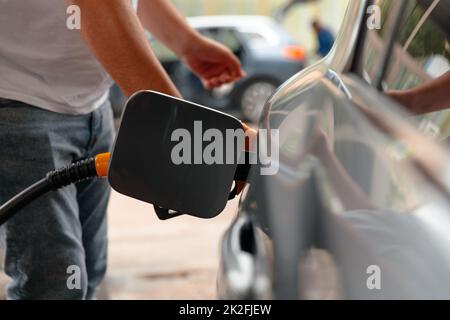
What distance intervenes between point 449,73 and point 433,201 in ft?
0.78

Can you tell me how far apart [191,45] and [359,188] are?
1.01m

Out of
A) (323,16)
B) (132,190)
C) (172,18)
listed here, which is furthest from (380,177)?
(323,16)

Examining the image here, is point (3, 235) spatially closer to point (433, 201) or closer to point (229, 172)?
point (229, 172)

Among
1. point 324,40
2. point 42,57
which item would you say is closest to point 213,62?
point 42,57

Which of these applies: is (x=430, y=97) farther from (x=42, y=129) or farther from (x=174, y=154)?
(x=42, y=129)

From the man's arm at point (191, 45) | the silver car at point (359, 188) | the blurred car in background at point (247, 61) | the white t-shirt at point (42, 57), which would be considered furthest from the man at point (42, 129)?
the blurred car in background at point (247, 61)

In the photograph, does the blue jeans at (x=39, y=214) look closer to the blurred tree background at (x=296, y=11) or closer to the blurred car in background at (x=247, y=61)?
the blurred car in background at (x=247, y=61)

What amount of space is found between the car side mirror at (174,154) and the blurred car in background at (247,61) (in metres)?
8.54

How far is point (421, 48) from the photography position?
1018 mm

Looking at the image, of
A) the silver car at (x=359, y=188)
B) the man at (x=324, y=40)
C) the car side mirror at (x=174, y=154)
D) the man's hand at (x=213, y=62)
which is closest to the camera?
the silver car at (x=359, y=188)

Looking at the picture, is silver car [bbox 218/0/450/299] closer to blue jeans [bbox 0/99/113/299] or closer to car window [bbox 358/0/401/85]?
car window [bbox 358/0/401/85]

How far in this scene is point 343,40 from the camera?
4.13ft

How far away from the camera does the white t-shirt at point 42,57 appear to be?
1.48 meters

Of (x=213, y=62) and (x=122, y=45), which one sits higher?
(x=213, y=62)
